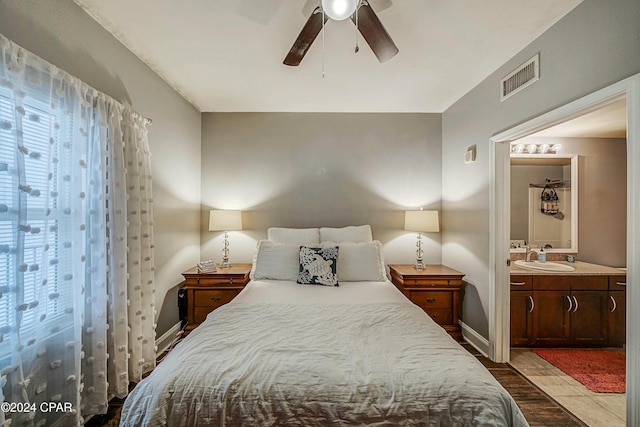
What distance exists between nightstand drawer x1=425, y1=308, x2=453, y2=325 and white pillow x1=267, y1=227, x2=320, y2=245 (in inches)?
58.7

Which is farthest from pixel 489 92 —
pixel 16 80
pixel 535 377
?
pixel 16 80

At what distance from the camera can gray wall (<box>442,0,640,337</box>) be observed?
54.7 inches

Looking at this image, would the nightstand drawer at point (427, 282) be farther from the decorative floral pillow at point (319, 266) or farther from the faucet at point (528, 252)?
the faucet at point (528, 252)

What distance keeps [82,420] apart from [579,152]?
16.8 feet

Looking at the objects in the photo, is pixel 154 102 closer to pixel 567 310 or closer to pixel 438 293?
pixel 438 293

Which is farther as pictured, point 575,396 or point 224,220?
point 224,220

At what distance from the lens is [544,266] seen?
2779 mm

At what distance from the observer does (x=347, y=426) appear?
1.02 metres

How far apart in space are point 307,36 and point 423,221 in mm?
2280

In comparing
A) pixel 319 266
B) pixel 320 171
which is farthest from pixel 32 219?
pixel 320 171

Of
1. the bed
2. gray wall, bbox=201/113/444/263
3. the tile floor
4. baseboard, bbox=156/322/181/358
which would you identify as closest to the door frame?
the tile floor

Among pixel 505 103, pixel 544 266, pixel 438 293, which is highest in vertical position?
pixel 505 103

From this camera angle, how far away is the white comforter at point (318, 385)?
103 centimetres

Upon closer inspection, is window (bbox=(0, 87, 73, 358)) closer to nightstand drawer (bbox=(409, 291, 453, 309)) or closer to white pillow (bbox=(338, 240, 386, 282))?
white pillow (bbox=(338, 240, 386, 282))
